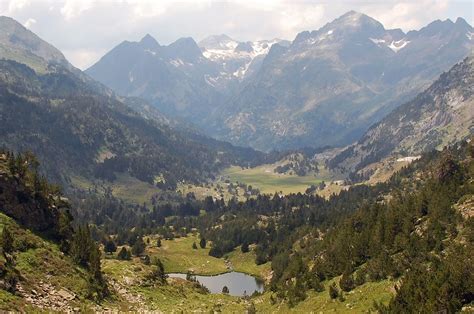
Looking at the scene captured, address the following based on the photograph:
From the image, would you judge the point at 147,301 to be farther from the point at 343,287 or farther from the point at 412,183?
the point at 412,183

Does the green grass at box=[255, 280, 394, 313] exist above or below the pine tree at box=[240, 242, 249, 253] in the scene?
above

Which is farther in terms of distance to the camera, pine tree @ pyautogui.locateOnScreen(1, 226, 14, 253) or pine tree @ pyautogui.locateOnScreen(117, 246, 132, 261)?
pine tree @ pyautogui.locateOnScreen(117, 246, 132, 261)

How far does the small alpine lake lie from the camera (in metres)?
134

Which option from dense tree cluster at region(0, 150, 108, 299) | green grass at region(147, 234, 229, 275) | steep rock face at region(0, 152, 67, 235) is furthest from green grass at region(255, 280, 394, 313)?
green grass at region(147, 234, 229, 275)

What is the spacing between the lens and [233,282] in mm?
144375

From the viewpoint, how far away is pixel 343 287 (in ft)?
232

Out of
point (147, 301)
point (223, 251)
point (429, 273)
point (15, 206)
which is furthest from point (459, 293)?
point (223, 251)

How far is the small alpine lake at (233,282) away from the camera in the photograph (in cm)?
13450

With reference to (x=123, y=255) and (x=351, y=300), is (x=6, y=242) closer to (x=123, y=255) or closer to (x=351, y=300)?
(x=351, y=300)

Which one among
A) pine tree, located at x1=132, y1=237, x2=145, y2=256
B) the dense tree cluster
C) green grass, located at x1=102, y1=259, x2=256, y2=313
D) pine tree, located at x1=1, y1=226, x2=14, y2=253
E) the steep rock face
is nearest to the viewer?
pine tree, located at x1=1, y1=226, x2=14, y2=253

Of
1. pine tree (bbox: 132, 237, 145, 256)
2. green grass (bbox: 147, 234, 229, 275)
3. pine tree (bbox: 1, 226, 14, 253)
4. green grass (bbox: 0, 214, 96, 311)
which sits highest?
pine tree (bbox: 1, 226, 14, 253)

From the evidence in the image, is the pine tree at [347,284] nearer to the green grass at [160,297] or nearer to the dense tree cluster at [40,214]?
the green grass at [160,297]

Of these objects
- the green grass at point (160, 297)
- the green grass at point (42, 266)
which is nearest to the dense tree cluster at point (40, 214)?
the green grass at point (42, 266)

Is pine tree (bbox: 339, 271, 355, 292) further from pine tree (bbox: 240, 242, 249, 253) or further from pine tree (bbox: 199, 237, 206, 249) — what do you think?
pine tree (bbox: 199, 237, 206, 249)
